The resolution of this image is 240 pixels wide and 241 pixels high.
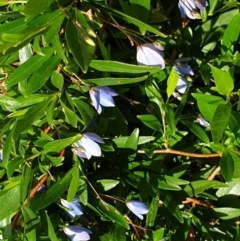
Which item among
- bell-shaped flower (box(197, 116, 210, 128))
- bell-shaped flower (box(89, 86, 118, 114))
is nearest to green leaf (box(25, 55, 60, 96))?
bell-shaped flower (box(89, 86, 118, 114))

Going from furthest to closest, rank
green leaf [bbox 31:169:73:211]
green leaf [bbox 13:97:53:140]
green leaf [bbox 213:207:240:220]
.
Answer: green leaf [bbox 213:207:240:220], green leaf [bbox 31:169:73:211], green leaf [bbox 13:97:53:140]

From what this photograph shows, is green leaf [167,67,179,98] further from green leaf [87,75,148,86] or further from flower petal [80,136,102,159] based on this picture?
→ flower petal [80,136,102,159]

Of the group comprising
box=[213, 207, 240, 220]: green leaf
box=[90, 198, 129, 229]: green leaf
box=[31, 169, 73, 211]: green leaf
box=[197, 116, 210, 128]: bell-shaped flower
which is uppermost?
box=[31, 169, 73, 211]: green leaf

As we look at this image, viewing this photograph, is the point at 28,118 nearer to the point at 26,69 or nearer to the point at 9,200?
the point at 26,69

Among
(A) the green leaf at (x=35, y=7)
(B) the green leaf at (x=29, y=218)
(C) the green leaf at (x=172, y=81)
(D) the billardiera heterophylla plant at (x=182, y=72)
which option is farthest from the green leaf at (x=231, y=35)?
(B) the green leaf at (x=29, y=218)

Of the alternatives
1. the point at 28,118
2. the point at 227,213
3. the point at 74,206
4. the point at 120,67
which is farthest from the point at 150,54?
the point at 227,213
